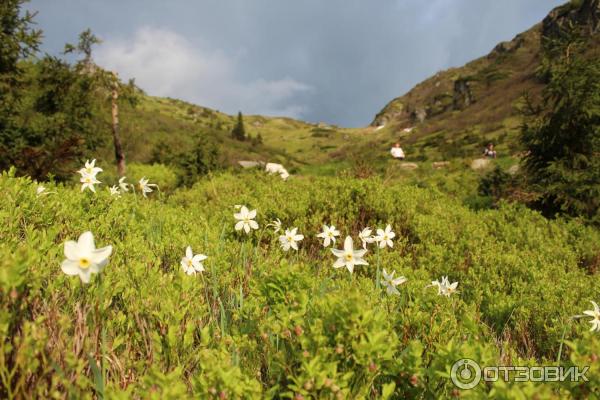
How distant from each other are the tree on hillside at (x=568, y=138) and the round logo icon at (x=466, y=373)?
24.8ft

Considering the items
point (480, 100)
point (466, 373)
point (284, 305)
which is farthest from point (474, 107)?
point (466, 373)

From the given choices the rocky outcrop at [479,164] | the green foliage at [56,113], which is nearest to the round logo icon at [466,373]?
the green foliage at [56,113]

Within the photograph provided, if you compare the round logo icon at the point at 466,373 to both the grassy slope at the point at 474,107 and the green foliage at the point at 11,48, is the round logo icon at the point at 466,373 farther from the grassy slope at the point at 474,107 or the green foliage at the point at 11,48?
the green foliage at the point at 11,48

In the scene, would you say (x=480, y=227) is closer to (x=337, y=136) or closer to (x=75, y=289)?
(x=75, y=289)

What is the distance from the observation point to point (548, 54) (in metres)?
8.75

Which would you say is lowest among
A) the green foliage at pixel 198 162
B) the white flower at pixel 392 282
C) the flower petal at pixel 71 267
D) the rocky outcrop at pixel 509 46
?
the white flower at pixel 392 282

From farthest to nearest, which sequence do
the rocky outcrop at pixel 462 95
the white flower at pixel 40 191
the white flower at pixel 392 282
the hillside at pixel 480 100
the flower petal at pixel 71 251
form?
the rocky outcrop at pixel 462 95
the hillside at pixel 480 100
the white flower at pixel 40 191
the white flower at pixel 392 282
the flower petal at pixel 71 251

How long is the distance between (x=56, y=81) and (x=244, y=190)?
15206 millimetres

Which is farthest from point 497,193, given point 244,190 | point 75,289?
point 75,289

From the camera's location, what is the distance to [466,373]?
1.46 meters

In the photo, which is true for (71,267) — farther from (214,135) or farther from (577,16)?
(577,16)

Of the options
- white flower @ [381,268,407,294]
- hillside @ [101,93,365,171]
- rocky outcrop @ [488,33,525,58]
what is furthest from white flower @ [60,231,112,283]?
rocky outcrop @ [488,33,525,58]

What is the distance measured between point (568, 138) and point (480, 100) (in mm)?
55498

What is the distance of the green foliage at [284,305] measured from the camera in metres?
1.40
